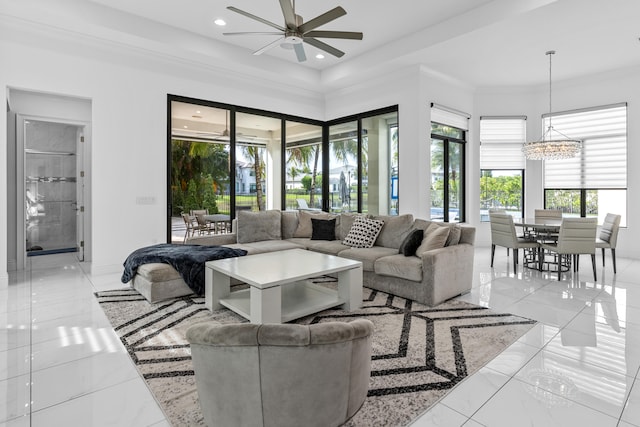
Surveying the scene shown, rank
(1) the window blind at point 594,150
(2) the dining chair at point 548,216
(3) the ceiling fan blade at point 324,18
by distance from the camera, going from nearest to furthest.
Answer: (3) the ceiling fan blade at point 324,18
(2) the dining chair at point 548,216
(1) the window blind at point 594,150

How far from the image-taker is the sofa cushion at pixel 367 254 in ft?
13.5

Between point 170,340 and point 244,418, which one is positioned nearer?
point 244,418

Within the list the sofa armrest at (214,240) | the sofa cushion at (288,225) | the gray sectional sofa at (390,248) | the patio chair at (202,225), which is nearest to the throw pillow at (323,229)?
the gray sectional sofa at (390,248)

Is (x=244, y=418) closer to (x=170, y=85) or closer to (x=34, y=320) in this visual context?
(x=34, y=320)

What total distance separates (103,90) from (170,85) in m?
0.93

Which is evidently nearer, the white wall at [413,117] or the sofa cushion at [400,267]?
the sofa cushion at [400,267]

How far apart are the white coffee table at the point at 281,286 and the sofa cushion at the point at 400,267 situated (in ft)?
1.68

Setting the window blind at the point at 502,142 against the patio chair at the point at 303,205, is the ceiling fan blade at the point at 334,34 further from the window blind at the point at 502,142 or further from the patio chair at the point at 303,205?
the window blind at the point at 502,142

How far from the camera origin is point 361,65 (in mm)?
5961

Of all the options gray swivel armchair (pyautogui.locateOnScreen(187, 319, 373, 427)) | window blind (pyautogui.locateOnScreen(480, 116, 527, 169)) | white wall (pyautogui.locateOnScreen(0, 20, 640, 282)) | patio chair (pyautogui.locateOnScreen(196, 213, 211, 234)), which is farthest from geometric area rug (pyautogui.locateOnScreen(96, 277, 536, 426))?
window blind (pyautogui.locateOnScreen(480, 116, 527, 169))

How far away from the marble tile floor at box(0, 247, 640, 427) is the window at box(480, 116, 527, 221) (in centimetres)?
359

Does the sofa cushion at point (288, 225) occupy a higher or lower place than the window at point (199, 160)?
lower

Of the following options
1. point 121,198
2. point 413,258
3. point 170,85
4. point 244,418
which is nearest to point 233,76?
point 170,85

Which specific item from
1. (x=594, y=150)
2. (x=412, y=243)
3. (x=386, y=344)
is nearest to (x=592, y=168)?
(x=594, y=150)
